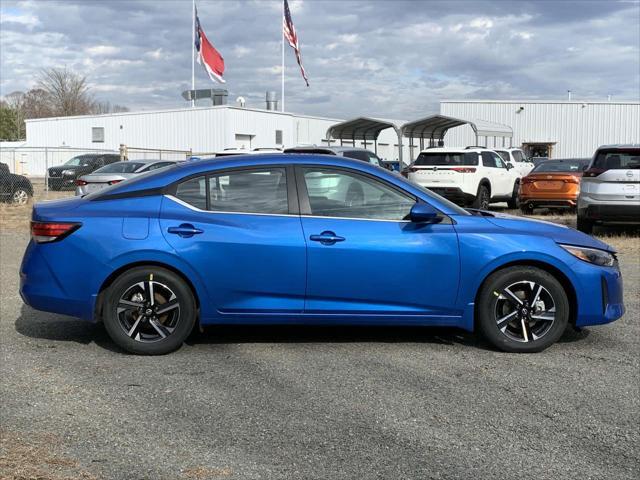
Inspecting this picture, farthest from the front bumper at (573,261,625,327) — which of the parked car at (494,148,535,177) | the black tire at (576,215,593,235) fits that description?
the parked car at (494,148,535,177)

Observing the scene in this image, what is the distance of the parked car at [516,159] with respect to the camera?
23545mm

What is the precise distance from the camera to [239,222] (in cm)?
530

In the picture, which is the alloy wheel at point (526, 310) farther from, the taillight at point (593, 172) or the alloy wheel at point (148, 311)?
the taillight at point (593, 172)

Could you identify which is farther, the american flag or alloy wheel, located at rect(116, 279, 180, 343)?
the american flag

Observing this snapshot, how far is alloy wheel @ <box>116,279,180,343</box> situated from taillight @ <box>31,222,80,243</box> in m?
0.64

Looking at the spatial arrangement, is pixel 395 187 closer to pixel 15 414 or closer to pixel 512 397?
pixel 512 397

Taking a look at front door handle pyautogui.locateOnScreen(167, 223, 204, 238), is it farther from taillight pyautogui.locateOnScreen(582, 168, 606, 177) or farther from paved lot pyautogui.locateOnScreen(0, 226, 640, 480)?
taillight pyautogui.locateOnScreen(582, 168, 606, 177)

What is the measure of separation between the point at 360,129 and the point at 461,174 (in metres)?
11.4

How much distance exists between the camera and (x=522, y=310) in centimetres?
545

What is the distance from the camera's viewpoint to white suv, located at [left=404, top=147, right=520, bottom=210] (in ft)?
58.0

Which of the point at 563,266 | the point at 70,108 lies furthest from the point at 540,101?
the point at 70,108

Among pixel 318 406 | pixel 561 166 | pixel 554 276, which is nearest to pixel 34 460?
pixel 318 406

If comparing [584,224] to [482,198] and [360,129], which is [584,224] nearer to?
[482,198]

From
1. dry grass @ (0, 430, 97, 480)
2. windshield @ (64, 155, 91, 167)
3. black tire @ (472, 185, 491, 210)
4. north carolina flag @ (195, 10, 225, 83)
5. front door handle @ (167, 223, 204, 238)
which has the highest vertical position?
north carolina flag @ (195, 10, 225, 83)
